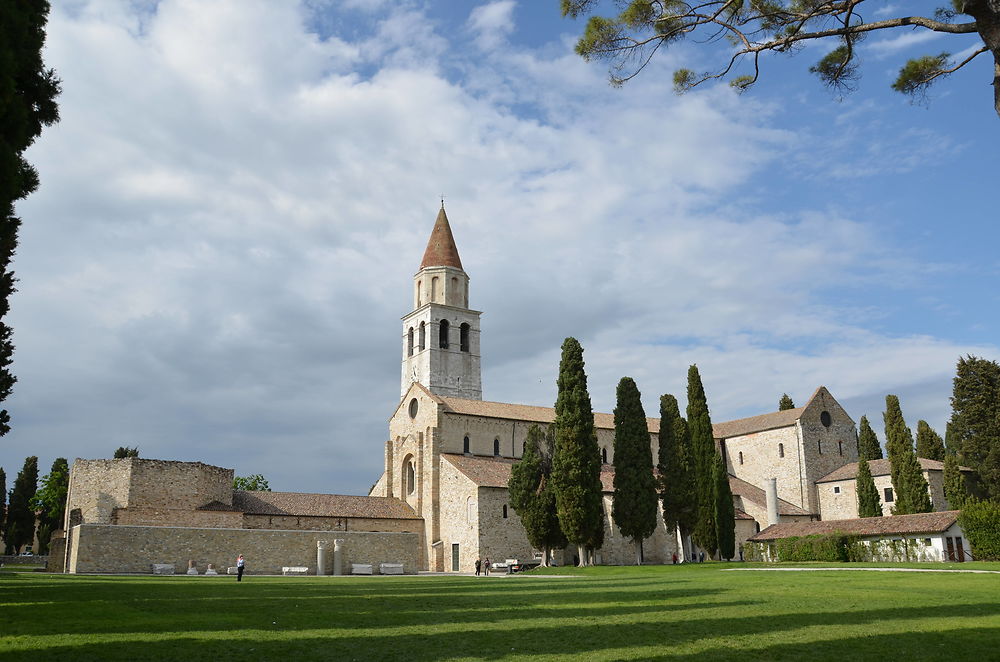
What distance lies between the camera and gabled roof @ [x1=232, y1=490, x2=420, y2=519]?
4447cm

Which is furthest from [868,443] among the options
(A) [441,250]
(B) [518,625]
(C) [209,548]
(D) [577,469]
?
(B) [518,625]

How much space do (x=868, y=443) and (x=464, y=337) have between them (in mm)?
31698

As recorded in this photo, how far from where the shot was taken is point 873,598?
1559cm

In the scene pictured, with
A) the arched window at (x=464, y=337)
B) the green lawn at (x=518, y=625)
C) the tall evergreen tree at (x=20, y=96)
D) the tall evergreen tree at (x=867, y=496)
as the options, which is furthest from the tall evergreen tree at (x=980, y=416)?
the tall evergreen tree at (x=20, y=96)

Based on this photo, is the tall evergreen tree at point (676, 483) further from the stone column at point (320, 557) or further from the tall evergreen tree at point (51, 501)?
the tall evergreen tree at point (51, 501)

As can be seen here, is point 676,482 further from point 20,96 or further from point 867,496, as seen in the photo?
point 20,96

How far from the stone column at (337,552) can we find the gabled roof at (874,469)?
32.6m

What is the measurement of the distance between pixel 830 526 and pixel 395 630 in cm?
3613

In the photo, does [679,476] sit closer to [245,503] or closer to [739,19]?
[245,503]

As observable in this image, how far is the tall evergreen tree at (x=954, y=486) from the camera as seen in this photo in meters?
46.4

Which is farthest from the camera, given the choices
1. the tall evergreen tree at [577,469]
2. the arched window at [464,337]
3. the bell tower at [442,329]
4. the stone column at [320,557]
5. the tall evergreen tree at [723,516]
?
the arched window at [464,337]

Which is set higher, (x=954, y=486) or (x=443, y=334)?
(x=443, y=334)

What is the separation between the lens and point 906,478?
46719 mm

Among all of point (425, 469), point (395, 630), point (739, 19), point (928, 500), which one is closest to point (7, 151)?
point (395, 630)
